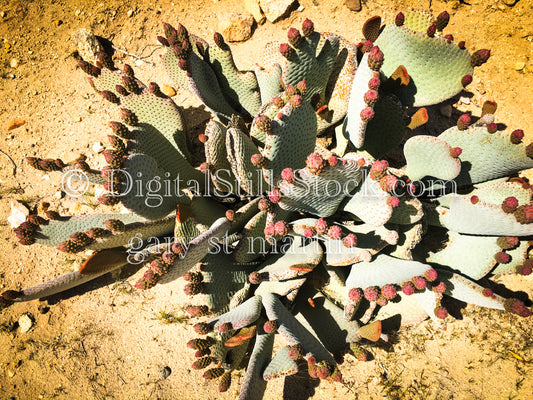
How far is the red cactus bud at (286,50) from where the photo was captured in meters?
1.96

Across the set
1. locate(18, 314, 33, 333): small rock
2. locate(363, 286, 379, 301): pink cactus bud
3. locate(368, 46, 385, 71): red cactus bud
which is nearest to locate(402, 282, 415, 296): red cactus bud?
locate(363, 286, 379, 301): pink cactus bud

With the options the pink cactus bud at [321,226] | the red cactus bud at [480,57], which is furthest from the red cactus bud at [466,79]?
the pink cactus bud at [321,226]

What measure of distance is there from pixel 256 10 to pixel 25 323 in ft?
12.0

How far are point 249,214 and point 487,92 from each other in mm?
2521

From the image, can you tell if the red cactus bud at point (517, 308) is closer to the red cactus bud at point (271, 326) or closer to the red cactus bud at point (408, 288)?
the red cactus bud at point (408, 288)

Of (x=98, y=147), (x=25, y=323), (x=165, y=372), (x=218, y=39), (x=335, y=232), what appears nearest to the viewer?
(x=335, y=232)

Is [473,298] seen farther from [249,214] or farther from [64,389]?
[64,389]

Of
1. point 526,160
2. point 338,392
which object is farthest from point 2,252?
point 526,160

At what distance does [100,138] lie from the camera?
10.8 feet

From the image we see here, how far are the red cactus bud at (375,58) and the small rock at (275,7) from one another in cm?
182

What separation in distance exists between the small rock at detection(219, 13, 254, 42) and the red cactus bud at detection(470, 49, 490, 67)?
6.85ft

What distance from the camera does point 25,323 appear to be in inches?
116

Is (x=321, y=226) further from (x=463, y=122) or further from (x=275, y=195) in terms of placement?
(x=463, y=122)

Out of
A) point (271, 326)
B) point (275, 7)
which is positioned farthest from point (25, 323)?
point (275, 7)
